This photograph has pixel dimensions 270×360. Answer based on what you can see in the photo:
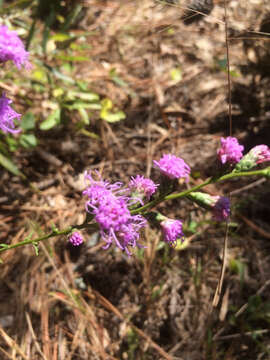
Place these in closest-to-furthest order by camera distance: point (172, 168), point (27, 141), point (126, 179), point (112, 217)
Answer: point (112, 217)
point (172, 168)
point (27, 141)
point (126, 179)

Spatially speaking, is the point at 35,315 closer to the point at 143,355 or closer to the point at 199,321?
the point at 143,355

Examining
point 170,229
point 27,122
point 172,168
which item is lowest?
point 170,229

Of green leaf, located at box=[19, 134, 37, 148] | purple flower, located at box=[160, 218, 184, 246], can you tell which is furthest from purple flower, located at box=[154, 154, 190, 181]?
green leaf, located at box=[19, 134, 37, 148]

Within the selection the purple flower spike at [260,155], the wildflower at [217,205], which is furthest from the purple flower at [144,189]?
the purple flower spike at [260,155]

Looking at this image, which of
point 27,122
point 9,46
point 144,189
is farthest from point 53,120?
point 144,189

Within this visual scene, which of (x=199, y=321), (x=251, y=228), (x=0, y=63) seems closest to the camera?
(x=0, y=63)

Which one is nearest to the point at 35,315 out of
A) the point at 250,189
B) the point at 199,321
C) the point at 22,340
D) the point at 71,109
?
the point at 22,340

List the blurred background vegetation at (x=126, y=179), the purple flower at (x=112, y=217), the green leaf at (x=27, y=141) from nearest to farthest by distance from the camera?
the purple flower at (x=112, y=217) → the blurred background vegetation at (x=126, y=179) → the green leaf at (x=27, y=141)

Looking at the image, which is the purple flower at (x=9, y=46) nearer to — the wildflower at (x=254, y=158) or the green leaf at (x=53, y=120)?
the green leaf at (x=53, y=120)

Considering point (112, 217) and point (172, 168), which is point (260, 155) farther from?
point (112, 217)

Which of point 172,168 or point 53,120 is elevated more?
point 53,120

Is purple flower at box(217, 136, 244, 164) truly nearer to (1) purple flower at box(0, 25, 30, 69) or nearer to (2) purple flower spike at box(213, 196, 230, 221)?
(2) purple flower spike at box(213, 196, 230, 221)
